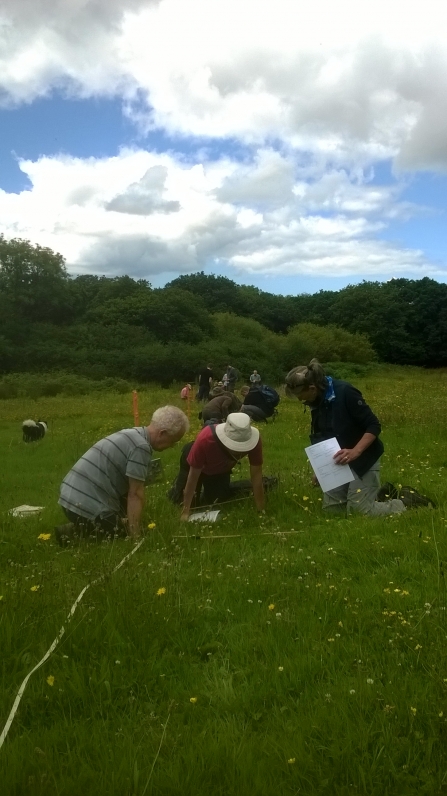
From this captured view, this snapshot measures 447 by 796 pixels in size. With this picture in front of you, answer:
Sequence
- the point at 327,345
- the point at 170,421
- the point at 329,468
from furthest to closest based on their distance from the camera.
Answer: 1. the point at 327,345
2. the point at 329,468
3. the point at 170,421

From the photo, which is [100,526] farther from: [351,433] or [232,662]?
[351,433]

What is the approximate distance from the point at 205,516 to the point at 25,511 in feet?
7.93

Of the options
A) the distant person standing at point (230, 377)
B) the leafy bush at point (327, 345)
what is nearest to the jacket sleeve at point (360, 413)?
the distant person standing at point (230, 377)

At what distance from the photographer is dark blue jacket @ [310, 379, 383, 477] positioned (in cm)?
666

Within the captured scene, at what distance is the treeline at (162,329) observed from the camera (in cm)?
4822

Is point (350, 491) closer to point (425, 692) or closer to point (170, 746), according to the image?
point (425, 692)

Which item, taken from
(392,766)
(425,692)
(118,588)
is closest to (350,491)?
(118,588)

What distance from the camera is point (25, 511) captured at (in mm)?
7730

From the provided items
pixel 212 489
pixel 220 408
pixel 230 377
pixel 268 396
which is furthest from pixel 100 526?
pixel 230 377

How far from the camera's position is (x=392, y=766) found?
2.56m

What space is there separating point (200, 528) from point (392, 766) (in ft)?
12.2

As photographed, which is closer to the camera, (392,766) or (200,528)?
(392,766)

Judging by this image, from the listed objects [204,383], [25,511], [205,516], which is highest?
[204,383]

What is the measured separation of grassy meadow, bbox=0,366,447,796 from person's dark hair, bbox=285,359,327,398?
138 cm
